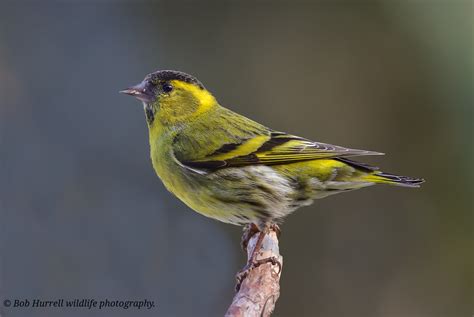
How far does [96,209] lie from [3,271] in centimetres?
112

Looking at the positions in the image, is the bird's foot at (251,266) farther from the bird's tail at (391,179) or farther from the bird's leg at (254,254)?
the bird's tail at (391,179)

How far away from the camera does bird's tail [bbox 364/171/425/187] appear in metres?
4.83

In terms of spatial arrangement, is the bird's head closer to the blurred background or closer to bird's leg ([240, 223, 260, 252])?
bird's leg ([240, 223, 260, 252])

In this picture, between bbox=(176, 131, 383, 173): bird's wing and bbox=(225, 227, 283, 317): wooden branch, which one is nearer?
bbox=(225, 227, 283, 317): wooden branch

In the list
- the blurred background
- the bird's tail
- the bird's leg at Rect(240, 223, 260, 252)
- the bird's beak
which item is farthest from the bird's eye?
the blurred background

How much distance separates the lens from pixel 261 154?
16.5 feet

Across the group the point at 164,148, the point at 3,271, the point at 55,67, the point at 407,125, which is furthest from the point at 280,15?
the point at 3,271

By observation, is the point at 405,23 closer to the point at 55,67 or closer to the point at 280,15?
the point at 280,15

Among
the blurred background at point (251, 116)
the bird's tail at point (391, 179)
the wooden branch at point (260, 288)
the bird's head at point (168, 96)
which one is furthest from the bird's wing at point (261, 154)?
the blurred background at point (251, 116)

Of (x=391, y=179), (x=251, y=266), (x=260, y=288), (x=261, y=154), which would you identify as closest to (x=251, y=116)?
(x=261, y=154)

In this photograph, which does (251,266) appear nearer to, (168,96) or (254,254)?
(254,254)

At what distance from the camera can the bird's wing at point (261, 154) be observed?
16.4ft

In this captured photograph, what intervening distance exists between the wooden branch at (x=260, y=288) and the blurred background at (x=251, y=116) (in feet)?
6.43

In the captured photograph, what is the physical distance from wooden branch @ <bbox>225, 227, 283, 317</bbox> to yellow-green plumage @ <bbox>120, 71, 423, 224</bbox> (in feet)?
0.77
